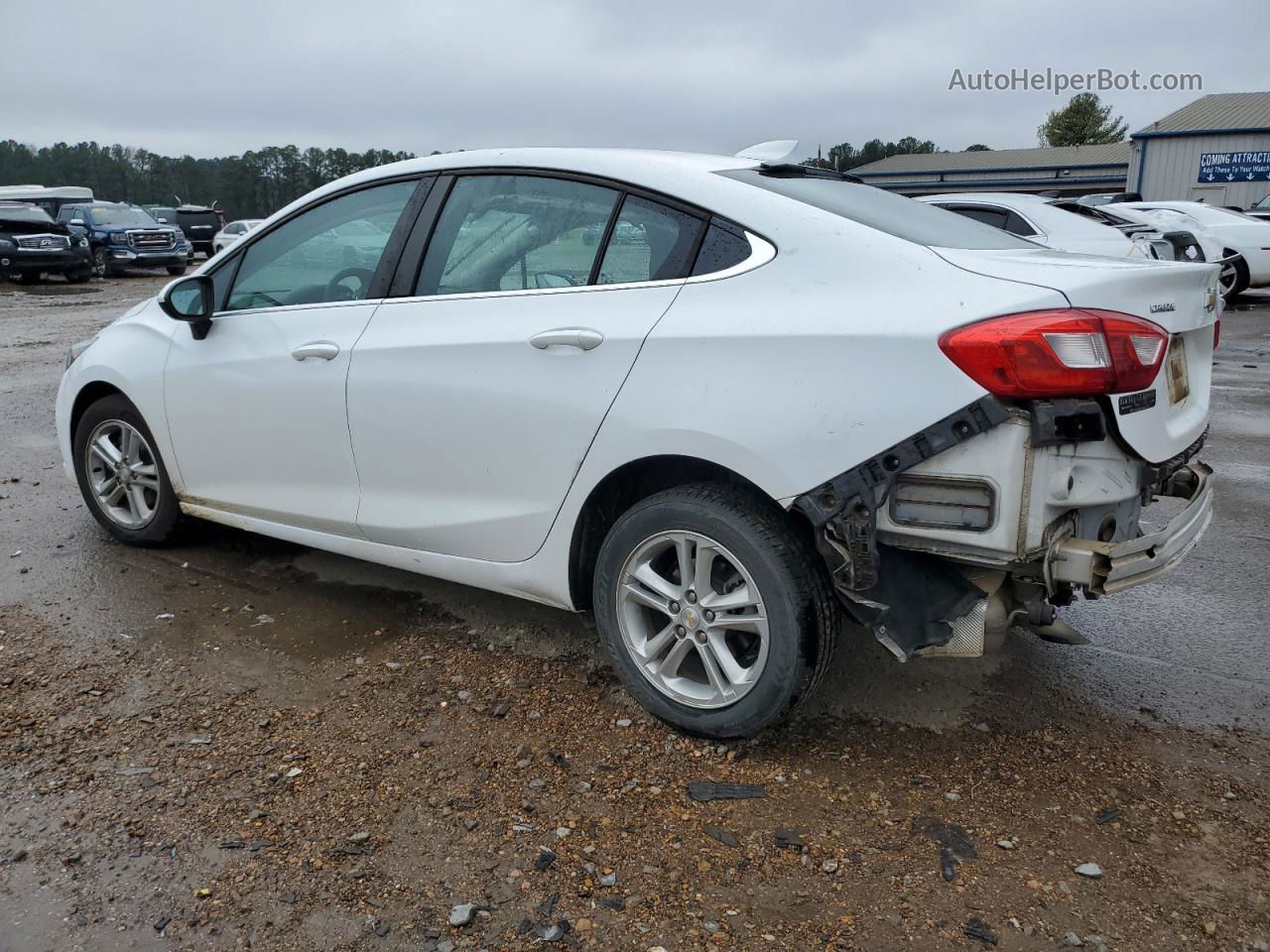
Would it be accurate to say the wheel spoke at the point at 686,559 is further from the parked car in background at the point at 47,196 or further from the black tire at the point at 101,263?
the parked car in background at the point at 47,196

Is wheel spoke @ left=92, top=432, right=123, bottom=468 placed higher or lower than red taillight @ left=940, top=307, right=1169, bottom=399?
lower

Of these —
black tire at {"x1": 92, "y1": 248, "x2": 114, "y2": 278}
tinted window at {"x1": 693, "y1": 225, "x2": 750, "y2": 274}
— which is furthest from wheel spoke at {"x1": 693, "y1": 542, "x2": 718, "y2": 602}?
black tire at {"x1": 92, "y1": 248, "x2": 114, "y2": 278}

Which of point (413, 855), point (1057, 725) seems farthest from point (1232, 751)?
point (413, 855)

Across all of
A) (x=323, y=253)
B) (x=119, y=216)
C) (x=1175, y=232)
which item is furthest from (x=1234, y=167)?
(x=323, y=253)

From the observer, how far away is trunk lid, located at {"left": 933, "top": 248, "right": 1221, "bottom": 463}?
2.59 meters

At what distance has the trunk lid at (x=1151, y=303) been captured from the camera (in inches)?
102

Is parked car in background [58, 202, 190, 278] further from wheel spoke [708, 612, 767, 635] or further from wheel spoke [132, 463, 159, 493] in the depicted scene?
wheel spoke [708, 612, 767, 635]

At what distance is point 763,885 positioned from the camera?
2480 mm

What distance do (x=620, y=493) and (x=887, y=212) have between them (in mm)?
1212

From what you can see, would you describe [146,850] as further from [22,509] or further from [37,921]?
[22,509]

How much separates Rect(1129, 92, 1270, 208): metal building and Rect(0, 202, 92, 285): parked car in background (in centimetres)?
3319

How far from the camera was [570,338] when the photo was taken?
122 inches

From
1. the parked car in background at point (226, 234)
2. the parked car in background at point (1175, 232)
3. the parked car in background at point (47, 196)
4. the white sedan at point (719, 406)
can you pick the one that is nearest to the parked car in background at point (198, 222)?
the parked car in background at point (226, 234)

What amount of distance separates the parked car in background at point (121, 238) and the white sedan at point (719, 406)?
2443 cm
